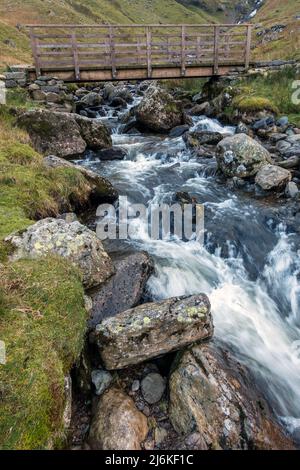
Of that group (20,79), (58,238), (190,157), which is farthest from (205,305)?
(20,79)

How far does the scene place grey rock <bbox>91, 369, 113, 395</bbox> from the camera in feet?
15.1

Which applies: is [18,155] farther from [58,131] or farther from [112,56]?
[112,56]

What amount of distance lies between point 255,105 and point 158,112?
5.15 meters

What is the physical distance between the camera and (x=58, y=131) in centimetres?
1315

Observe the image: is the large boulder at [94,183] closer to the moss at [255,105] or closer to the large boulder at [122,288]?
the large boulder at [122,288]

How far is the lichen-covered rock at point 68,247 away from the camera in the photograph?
593 cm

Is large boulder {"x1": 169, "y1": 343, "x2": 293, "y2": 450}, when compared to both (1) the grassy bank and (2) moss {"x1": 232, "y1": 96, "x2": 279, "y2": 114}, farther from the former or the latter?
(2) moss {"x1": 232, "y1": 96, "x2": 279, "y2": 114}

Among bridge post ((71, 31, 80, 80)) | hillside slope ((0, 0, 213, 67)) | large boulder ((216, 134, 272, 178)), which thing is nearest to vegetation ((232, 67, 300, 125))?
large boulder ((216, 134, 272, 178))

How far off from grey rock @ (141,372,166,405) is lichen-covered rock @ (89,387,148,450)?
0.25m

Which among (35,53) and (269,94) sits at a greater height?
(35,53)

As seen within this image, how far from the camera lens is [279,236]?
930 cm

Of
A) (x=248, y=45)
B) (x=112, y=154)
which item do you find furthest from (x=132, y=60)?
(x=112, y=154)
